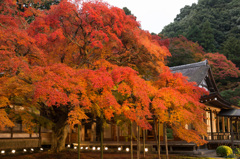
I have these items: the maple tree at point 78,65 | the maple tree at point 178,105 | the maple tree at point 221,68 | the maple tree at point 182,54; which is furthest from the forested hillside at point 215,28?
the maple tree at point 78,65

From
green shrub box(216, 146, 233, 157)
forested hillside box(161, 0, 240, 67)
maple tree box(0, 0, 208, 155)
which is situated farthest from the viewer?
forested hillside box(161, 0, 240, 67)

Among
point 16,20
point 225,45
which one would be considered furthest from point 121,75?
point 225,45

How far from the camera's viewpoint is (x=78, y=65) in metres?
11.5

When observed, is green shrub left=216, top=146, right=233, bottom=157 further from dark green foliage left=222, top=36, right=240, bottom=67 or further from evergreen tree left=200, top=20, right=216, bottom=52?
evergreen tree left=200, top=20, right=216, bottom=52

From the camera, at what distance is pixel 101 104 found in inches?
356

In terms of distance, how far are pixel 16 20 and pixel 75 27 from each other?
2939 millimetres

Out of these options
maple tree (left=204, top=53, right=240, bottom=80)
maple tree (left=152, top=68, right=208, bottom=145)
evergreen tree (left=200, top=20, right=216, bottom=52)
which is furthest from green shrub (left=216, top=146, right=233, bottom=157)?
evergreen tree (left=200, top=20, right=216, bottom=52)

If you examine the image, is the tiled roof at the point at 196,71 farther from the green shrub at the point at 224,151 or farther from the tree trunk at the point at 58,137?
the tree trunk at the point at 58,137

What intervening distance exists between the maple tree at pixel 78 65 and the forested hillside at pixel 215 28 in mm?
27420

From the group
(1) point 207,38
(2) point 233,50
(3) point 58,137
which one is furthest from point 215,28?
(3) point 58,137

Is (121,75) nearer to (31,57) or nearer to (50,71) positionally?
(50,71)

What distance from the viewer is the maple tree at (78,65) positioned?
27.6 feet

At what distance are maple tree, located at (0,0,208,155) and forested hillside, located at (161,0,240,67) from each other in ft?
90.0

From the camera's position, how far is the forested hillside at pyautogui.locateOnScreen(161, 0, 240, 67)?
119 ft
